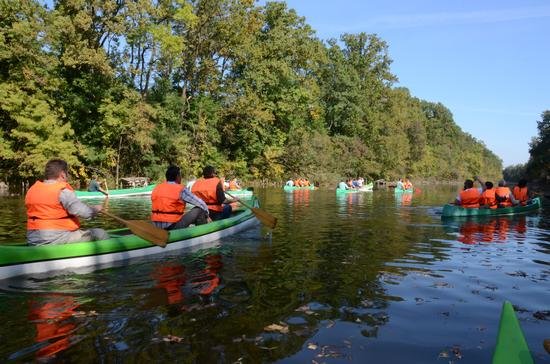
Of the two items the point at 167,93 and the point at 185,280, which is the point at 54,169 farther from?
the point at 167,93

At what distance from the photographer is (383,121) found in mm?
72125

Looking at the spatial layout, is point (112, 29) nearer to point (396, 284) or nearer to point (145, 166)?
point (145, 166)

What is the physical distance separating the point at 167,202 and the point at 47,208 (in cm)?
281

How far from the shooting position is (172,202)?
32.7ft

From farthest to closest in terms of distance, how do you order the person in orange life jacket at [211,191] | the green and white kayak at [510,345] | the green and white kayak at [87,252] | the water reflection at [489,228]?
the water reflection at [489,228] → the person in orange life jacket at [211,191] → the green and white kayak at [87,252] → the green and white kayak at [510,345]

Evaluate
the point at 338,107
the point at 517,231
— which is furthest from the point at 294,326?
the point at 338,107

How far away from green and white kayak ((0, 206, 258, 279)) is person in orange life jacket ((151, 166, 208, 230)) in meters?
0.37

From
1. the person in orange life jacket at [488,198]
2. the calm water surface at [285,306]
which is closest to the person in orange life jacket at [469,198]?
the person in orange life jacket at [488,198]

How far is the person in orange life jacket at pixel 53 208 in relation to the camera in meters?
7.36

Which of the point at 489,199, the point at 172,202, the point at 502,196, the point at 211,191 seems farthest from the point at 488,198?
the point at 172,202

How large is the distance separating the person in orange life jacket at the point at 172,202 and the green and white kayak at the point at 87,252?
1.22 ft

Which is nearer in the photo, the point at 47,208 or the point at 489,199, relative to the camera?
the point at 47,208

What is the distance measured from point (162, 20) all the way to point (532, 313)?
3488cm

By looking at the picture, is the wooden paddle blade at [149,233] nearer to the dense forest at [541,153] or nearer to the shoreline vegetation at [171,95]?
the shoreline vegetation at [171,95]
